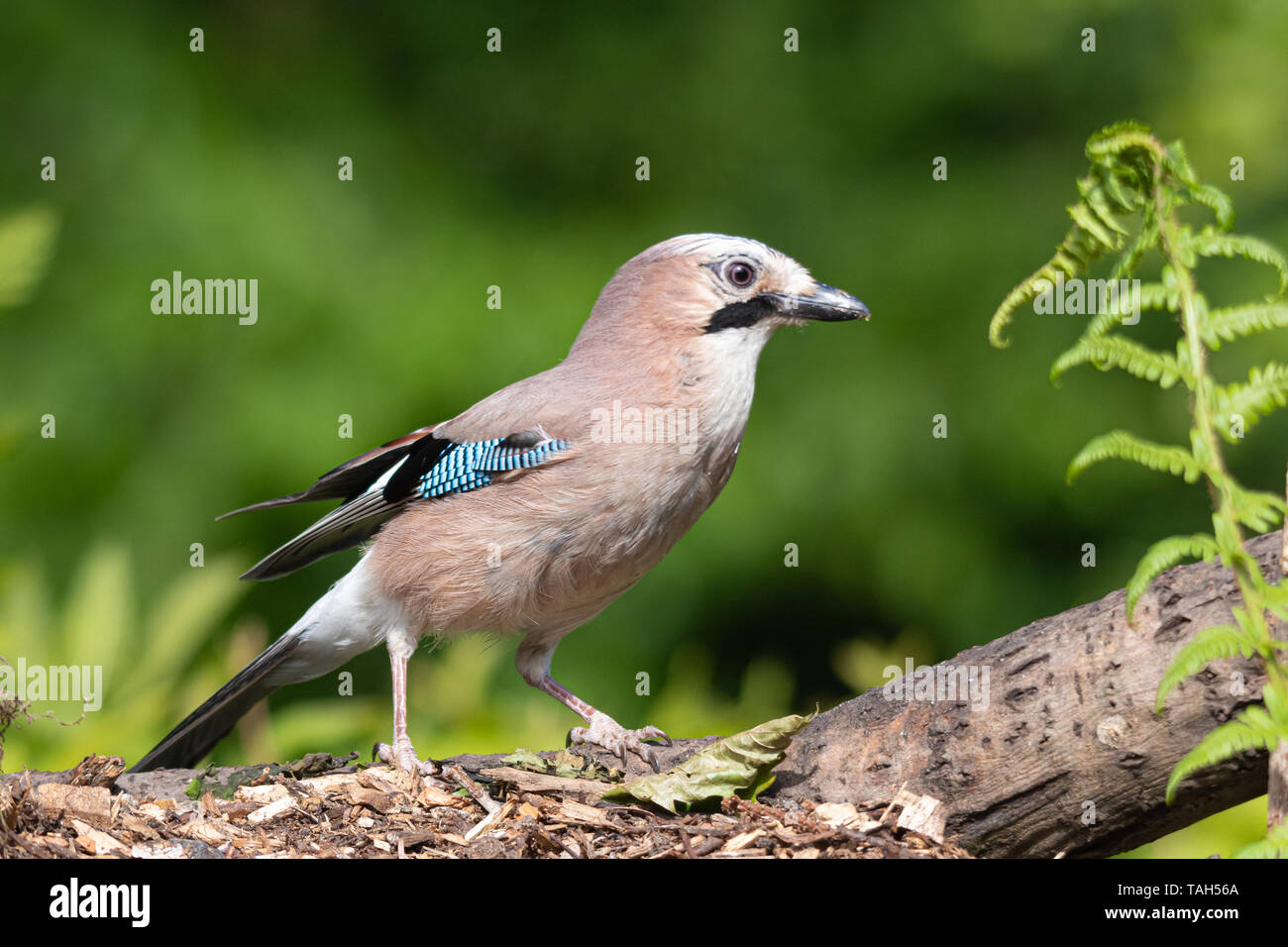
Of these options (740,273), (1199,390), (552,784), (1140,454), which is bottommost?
(552,784)

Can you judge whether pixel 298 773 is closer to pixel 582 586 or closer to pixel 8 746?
pixel 582 586

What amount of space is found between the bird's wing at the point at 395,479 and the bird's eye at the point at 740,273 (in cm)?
72

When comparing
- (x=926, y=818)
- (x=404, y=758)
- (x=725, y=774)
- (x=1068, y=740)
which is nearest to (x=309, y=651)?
(x=404, y=758)

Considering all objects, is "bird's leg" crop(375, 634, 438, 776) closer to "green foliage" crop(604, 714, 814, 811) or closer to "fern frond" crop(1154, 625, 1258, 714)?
"green foliage" crop(604, 714, 814, 811)

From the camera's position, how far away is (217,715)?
413 centimetres

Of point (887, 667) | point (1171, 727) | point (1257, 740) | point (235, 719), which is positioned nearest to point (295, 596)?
point (235, 719)

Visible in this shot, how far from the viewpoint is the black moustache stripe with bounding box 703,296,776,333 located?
3.89 m

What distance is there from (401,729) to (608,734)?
62 centimetres

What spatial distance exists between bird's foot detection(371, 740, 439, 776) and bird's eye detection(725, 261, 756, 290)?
169 centimetres

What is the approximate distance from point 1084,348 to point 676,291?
6.30 feet

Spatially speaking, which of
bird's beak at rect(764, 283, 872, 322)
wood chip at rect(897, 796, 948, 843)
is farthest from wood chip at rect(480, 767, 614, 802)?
bird's beak at rect(764, 283, 872, 322)

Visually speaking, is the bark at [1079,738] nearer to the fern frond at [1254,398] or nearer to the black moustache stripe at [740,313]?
the fern frond at [1254,398]

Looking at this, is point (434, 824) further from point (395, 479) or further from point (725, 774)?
point (395, 479)

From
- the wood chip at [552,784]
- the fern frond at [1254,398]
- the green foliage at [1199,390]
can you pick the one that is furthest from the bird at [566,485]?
the fern frond at [1254,398]
